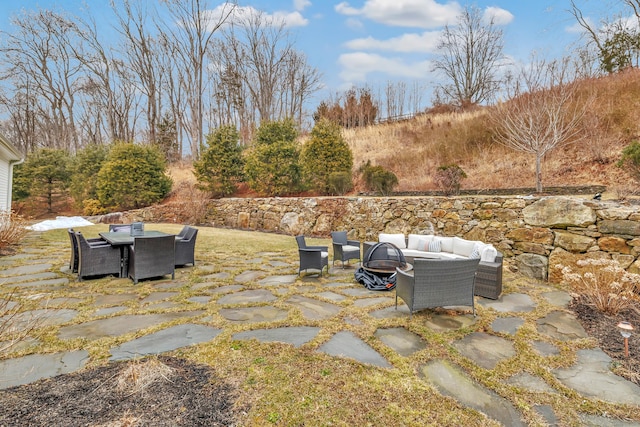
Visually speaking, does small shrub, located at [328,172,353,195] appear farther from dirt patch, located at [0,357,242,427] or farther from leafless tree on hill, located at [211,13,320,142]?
leafless tree on hill, located at [211,13,320,142]

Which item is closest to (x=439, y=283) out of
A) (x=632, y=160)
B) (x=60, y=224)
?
(x=632, y=160)

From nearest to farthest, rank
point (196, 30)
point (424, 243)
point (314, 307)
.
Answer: point (314, 307) < point (424, 243) < point (196, 30)

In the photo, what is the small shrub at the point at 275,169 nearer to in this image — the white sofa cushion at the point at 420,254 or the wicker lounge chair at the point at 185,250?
the wicker lounge chair at the point at 185,250

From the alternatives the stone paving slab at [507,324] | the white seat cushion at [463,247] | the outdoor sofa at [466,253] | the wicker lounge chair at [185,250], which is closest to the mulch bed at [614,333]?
the stone paving slab at [507,324]

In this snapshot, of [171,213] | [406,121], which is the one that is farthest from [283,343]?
[406,121]

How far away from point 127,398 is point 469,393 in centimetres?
228

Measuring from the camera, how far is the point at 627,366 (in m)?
2.51

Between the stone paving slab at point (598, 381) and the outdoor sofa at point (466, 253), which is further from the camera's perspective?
the outdoor sofa at point (466, 253)

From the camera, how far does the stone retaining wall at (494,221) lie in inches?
192

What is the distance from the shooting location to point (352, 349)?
268cm

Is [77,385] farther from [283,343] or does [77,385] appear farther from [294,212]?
[294,212]

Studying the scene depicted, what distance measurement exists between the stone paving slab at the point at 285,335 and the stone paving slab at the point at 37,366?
1.22 metres

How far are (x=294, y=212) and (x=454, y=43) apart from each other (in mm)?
17839

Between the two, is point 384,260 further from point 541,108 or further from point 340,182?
point 340,182
